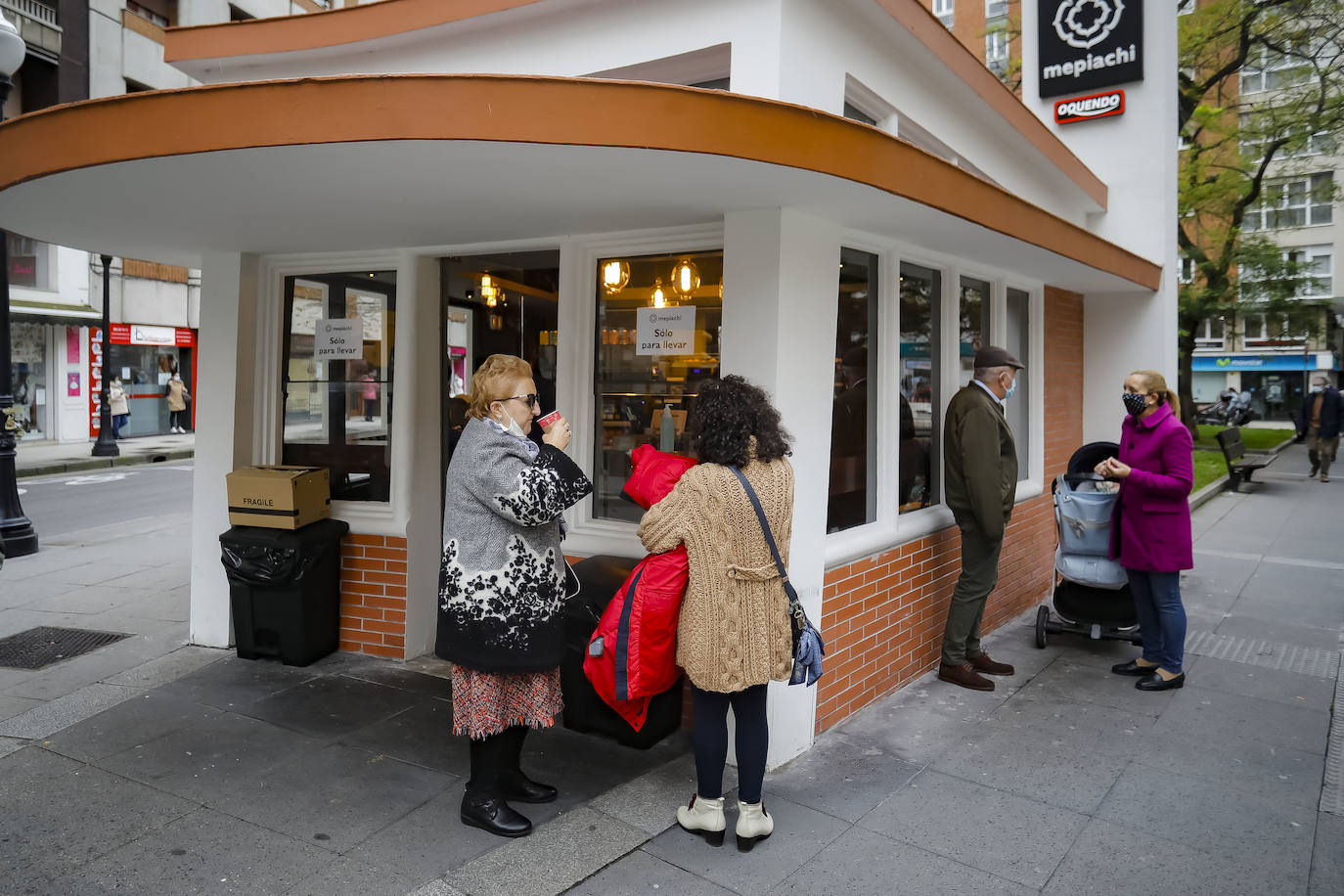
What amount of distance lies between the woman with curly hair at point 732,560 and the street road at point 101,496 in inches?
405

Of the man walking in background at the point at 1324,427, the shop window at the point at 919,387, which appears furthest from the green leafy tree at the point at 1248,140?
the shop window at the point at 919,387

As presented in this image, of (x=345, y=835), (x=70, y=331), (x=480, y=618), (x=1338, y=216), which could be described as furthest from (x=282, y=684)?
(x=1338, y=216)

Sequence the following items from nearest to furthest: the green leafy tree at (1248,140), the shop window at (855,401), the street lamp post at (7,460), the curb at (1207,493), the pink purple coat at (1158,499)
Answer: the shop window at (855,401) → the pink purple coat at (1158,499) → the street lamp post at (7,460) → the curb at (1207,493) → the green leafy tree at (1248,140)

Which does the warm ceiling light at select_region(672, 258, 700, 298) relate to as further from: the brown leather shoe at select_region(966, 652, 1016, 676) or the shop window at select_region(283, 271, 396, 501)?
the brown leather shoe at select_region(966, 652, 1016, 676)

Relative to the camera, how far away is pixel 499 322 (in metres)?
6.82

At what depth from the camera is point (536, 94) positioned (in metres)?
3.04

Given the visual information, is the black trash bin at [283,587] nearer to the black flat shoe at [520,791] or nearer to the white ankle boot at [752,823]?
the black flat shoe at [520,791]

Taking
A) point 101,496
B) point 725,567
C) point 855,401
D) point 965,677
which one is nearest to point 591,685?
point 725,567

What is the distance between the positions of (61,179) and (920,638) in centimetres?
509

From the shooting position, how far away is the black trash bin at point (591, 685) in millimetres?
4215

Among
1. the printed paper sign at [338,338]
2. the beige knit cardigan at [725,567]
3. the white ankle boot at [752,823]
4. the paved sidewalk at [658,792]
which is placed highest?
the printed paper sign at [338,338]

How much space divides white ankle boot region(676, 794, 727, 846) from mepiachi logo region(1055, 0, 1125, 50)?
903cm

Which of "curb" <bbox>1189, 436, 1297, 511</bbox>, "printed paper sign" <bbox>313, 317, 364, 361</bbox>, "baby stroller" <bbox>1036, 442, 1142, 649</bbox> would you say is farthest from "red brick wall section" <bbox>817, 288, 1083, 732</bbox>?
A: "curb" <bbox>1189, 436, 1297, 511</bbox>

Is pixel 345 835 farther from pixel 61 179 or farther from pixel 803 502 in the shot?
Answer: pixel 61 179
